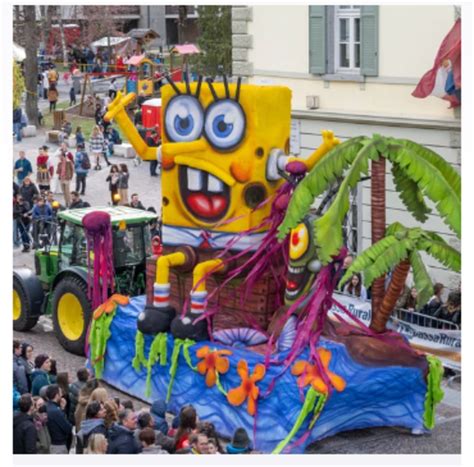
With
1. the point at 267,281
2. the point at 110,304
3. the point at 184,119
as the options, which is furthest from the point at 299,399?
the point at 184,119

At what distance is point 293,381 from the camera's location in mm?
13688

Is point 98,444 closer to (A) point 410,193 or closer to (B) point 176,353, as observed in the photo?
(B) point 176,353

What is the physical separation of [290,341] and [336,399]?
0.89 m

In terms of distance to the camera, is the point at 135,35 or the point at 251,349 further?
the point at 135,35

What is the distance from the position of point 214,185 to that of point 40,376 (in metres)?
2.99

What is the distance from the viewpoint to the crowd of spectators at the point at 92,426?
474 inches

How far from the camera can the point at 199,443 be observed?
467 inches

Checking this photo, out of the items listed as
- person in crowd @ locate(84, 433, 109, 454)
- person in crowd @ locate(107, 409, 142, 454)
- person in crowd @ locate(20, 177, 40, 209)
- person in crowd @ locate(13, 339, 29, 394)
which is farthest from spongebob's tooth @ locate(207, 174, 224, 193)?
person in crowd @ locate(20, 177, 40, 209)

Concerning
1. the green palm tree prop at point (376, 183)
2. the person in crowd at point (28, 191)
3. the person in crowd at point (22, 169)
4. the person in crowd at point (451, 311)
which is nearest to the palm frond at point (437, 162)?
the green palm tree prop at point (376, 183)

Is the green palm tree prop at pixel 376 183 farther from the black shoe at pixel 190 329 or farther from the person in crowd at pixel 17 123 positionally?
the person in crowd at pixel 17 123

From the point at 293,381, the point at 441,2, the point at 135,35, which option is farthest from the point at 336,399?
the point at 135,35

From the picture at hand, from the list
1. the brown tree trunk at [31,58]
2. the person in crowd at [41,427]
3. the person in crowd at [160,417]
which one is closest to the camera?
the person in crowd at [41,427]

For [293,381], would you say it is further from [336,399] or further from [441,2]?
[441,2]

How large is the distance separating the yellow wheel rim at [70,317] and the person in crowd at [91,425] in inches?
196
